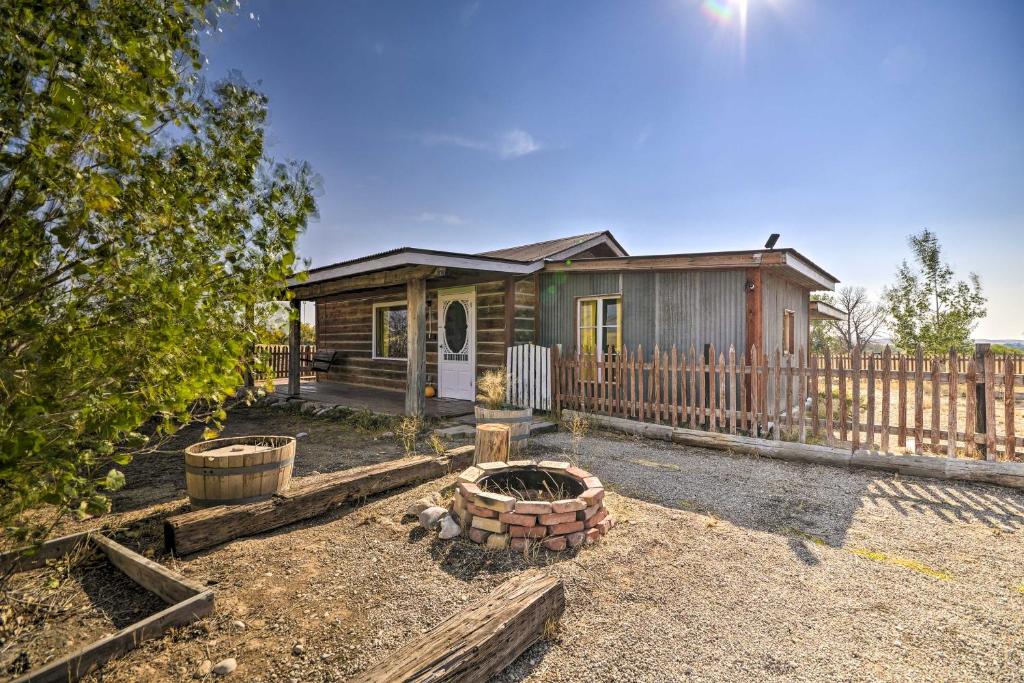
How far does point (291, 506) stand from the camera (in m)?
3.78

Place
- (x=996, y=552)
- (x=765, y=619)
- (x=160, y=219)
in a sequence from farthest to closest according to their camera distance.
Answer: (x=996, y=552)
(x=765, y=619)
(x=160, y=219)

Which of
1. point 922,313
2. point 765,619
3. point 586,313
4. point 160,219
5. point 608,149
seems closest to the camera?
point 160,219

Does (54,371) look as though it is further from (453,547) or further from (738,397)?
(738,397)

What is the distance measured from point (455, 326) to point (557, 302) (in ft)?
8.73

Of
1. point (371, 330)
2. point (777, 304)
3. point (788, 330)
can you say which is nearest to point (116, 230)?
point (777, 304)

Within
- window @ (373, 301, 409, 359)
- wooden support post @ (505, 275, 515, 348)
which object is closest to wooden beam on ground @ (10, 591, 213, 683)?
wooden support post @ (505, 275, 515, 348)

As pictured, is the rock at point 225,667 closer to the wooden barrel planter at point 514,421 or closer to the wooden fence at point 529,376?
the wooden barrel planter at point 514,421

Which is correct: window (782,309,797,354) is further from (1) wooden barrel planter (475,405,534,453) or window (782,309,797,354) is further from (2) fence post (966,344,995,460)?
(1) wooden barrel planter (475,405,534,453)

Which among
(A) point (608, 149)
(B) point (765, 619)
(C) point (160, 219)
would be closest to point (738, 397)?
(B) point (765, 619)

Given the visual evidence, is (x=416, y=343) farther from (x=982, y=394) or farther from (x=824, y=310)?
(x=824, y=310)

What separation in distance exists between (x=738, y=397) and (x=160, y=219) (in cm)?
833

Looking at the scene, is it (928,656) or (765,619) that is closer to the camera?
(928,656)

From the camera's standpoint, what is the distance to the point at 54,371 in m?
1.62

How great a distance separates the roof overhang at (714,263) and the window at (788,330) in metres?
1.03
